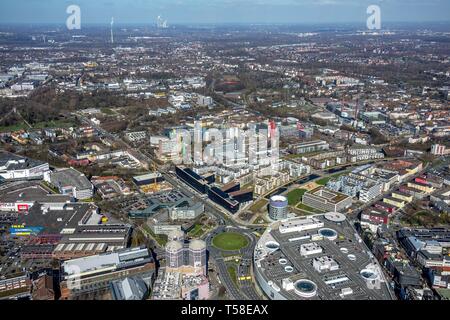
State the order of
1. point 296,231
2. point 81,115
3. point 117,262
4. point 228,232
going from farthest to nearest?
point 81,115 → point 228,232 → point 296,231 → point 117,262

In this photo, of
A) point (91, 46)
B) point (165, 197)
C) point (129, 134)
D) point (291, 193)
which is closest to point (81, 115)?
point (129, 134)

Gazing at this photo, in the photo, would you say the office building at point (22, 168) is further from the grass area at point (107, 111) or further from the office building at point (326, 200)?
the office building at point (326, 200)

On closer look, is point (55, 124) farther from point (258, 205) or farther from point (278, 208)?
point (278, 208)

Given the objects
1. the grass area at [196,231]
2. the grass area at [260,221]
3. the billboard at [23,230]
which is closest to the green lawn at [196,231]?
the grass area at [196,231]

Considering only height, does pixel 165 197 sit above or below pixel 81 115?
below

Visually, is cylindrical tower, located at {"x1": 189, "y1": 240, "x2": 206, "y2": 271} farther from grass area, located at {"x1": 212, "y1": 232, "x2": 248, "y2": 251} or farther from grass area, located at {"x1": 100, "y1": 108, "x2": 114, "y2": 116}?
grass area, located at {"x1": 100, "y1": 108, "x2": 114, "y2": 116}

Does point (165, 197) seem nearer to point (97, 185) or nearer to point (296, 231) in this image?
point (97, 185)

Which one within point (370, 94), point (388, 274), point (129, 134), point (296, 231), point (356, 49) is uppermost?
point (356, 49)

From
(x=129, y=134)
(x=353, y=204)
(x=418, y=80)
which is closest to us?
(x=353, y=204)

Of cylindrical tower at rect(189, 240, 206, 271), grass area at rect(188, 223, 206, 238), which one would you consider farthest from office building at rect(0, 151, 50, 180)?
cylindrical tower at rect(189, 240, 206, 271)
